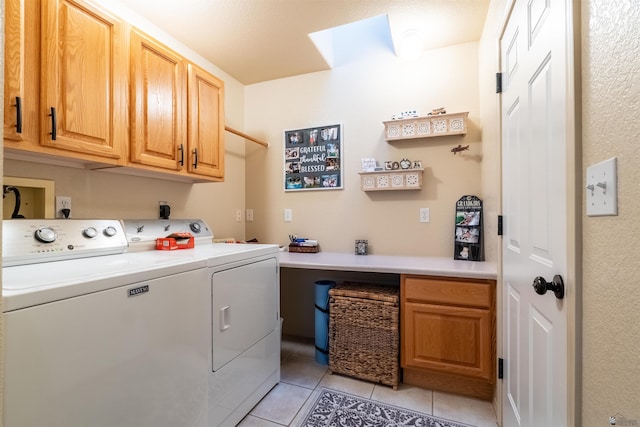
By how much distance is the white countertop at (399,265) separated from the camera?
1749 millimetres

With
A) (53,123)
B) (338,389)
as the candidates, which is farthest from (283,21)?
(338,389)

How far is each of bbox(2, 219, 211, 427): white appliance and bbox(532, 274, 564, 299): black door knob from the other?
4.35 feet

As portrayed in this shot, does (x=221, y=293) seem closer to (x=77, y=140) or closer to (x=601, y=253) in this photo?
(x=77, y=140)

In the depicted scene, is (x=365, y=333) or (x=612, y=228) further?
(x=365, y=333)

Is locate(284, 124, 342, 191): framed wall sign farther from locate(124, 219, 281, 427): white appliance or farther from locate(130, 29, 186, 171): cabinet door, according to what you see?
locate(130, 29, 186, 171): cabinet door

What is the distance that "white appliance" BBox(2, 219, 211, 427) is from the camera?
78 centimetres

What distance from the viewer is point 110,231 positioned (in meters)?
1.54

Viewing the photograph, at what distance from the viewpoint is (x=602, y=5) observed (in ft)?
2.02

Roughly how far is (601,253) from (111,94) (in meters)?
2.00

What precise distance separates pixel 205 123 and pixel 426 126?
1.67m

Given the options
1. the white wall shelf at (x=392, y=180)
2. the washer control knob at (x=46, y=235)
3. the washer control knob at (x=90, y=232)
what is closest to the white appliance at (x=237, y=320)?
the washer control knob at (x=90, y=232)

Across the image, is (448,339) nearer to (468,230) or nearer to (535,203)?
(468,230)

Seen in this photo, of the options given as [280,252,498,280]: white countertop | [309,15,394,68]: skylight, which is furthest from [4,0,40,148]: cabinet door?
[309,15,394,68]: skylight

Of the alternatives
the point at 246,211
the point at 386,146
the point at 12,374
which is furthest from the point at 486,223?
the point at 12,374
